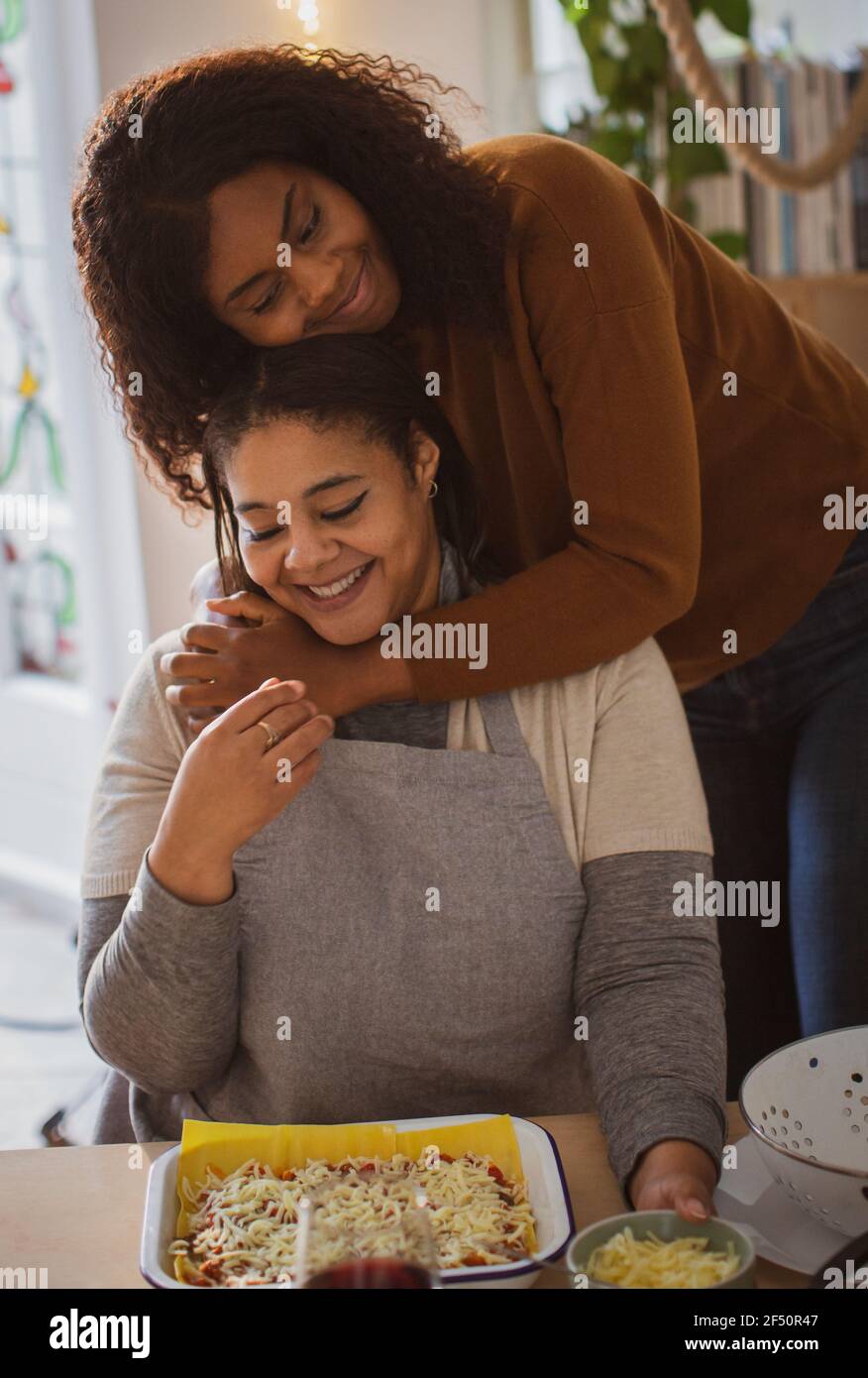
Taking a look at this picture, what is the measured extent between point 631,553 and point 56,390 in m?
2.14

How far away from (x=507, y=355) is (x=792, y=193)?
2106 millimetres

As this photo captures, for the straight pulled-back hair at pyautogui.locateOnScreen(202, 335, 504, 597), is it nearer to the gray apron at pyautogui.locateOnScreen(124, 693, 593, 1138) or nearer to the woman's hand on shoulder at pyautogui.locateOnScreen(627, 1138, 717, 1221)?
the gray apron at pyautogui.locateOnScreen(124, 693, 593, 1138)

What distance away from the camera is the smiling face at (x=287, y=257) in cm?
132

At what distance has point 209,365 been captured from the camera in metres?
1.47

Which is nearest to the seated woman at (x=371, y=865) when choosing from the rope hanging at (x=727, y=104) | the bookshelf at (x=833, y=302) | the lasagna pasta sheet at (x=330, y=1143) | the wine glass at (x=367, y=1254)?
the lasagna pasta sheet at (x=330, y=1143)

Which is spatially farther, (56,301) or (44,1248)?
(56,301)

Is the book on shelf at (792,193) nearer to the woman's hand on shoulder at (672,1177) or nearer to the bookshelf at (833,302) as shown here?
the bookshelf at (833,302)

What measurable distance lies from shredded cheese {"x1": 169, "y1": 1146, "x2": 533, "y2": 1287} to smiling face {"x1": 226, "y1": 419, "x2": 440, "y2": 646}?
561mm

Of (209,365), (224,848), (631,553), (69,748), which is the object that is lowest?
(69,748)

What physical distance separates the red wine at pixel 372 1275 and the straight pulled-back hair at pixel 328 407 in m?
0.84

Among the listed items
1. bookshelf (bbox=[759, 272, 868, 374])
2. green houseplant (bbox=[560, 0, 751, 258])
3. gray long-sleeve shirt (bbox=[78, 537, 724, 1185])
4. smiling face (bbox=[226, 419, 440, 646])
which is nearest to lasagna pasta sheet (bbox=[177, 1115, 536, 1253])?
gray long-sleeve shirt (bbox=[78, 537, 724, 1185])
